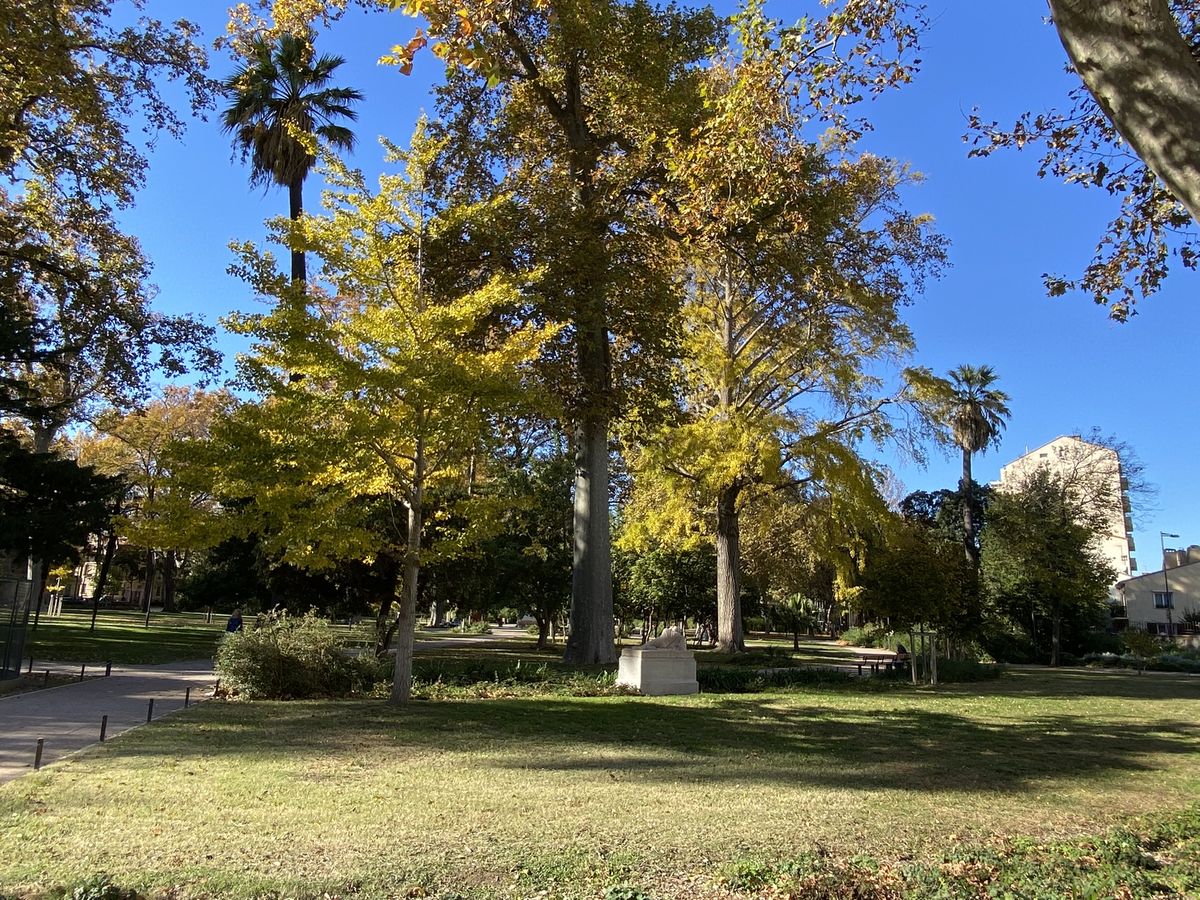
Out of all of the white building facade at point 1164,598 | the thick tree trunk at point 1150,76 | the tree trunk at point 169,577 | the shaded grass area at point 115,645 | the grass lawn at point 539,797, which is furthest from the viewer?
the tree trunk at point 169,577

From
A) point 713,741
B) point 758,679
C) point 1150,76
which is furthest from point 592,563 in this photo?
point 1150,76

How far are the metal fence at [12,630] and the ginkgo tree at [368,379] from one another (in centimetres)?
615

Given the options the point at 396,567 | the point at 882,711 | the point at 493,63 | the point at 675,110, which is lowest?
the point at 882,711

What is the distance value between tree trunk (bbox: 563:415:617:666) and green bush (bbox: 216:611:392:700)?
6282 mm

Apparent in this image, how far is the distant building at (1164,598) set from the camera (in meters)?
54.9

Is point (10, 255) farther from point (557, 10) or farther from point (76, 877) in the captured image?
point (76, 877)

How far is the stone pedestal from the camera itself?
52.9 ft

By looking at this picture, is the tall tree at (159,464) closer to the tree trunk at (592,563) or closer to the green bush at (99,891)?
the green bush at (99,891)

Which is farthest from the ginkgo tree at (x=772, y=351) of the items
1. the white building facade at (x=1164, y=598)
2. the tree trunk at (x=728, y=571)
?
the white building facade at (x=1164, y=598)

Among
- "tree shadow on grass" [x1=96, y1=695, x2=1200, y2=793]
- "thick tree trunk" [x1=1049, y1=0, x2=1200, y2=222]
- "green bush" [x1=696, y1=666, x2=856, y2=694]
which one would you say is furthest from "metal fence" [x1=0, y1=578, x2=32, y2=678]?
"thick tree trunk" [x1=1049, y1=0, x2=1200, y2=222]

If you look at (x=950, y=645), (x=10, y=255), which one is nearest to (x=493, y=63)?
(x=10, y=255)

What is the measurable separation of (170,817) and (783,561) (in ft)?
116

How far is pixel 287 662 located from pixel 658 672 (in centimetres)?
725

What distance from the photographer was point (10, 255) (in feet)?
59.4
